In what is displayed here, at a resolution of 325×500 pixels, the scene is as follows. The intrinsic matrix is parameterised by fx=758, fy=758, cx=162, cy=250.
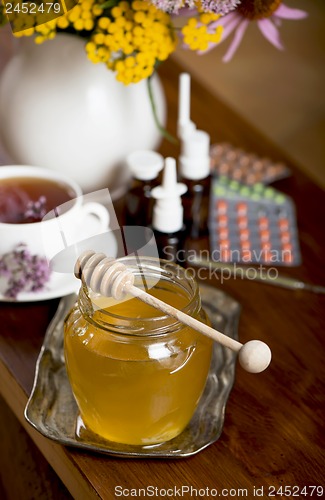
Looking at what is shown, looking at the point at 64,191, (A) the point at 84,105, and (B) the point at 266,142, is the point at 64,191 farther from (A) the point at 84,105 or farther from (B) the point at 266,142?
(B) the point at 266,142

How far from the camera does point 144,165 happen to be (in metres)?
0.87

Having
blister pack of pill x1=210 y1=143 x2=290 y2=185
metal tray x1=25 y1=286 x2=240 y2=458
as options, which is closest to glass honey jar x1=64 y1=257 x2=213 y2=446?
metal tray x1=25 y1=286 x2=240 y2=458

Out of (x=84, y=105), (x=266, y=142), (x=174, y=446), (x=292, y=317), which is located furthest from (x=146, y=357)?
(x=266, y=142)

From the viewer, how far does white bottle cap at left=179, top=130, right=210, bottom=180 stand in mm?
879

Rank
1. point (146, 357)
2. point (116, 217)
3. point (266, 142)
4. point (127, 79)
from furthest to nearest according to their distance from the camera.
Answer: point (266, 142) → point (116, 217) → point (127, 79) → point (146, 357)

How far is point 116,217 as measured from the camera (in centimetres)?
91

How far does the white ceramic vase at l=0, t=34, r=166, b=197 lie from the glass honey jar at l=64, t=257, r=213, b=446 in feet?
0.98

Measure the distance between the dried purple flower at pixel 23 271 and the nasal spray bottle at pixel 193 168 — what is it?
0.20 metres

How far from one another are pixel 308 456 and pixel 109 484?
6.8 inches

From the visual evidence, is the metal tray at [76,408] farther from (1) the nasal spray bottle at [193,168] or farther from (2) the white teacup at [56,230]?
(1) the nasal spray bottle at [193,168]

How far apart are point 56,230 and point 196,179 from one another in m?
0.20

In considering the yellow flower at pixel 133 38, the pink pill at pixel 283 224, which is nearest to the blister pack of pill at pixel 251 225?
the pink pill at pixel 283 224

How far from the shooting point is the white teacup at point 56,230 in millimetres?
781

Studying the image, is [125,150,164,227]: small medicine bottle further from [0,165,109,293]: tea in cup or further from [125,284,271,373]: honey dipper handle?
[125,284,271,373]: honey dipper handle
